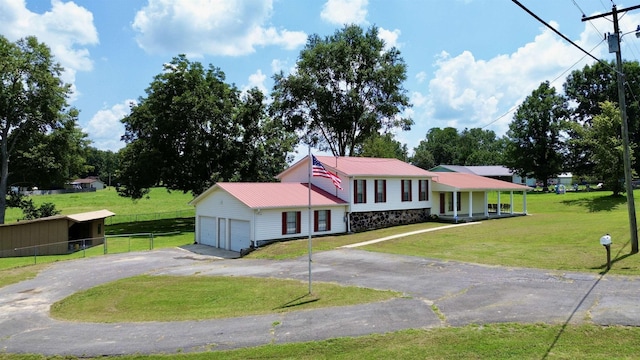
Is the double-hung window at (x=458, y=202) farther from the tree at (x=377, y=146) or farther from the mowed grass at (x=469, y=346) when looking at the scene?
the mowed grass at (x=469, y=346)

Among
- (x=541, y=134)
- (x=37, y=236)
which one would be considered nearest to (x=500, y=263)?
(x=37, y=236)

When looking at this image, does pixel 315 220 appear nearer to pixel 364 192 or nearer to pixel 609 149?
pixel 364 192

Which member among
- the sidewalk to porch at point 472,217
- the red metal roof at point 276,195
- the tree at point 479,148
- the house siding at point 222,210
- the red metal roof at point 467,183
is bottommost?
the sidewalk to porch at point 472,217

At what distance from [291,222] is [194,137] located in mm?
20565

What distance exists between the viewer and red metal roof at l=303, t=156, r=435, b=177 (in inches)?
1184

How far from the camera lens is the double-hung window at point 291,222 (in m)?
25.6

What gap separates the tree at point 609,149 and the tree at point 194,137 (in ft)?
96.8

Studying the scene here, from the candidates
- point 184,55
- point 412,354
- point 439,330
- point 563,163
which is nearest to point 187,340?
point 412,354

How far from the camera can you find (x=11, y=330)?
11.1 m

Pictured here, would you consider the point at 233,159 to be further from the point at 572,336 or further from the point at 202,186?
the point at 572,336

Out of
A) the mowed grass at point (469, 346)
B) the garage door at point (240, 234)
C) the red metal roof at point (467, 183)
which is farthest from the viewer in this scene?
the red metal roof at point (467, 183)

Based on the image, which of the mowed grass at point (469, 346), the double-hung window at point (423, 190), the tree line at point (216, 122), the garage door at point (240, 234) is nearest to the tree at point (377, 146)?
the tree line at point (216, 122)

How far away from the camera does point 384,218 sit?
31531mm

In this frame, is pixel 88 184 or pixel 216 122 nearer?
pixel 216 122
